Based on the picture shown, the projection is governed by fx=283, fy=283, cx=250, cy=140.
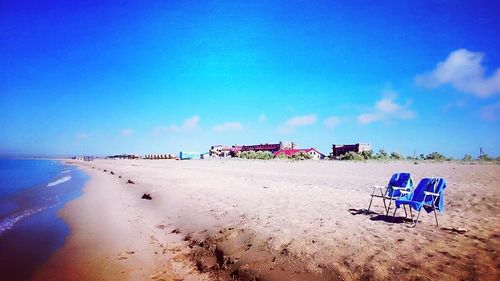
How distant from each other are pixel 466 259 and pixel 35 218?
35.0 feet

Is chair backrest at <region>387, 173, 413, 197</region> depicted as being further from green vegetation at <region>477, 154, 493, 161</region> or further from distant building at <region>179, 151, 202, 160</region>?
distant building at <region>179, 151, 202, 160</region>

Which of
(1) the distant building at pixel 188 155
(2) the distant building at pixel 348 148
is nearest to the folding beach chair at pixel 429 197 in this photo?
(2) the distant building at pixel 348 148

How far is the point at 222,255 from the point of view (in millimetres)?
4594

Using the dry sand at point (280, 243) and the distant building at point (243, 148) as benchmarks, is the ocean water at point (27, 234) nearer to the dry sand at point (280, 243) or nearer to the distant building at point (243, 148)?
the dry sand at point (280, 243)

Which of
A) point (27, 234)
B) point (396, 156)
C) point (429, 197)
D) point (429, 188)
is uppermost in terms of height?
point (396, 156)

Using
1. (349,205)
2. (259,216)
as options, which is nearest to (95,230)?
(259,216)

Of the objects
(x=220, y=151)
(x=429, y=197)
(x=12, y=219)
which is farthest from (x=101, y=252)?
(x=220, y=151)

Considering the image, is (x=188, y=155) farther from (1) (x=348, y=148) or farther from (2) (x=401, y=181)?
(2) (x=401, y=181)

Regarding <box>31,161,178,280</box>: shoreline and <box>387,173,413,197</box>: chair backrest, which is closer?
<box>31,161,178,280</box>: shoreline

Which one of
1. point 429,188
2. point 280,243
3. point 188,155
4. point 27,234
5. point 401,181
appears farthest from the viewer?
point 188,155

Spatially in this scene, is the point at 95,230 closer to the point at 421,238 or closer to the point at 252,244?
the point at 252,244

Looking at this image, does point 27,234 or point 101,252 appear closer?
point 101,252

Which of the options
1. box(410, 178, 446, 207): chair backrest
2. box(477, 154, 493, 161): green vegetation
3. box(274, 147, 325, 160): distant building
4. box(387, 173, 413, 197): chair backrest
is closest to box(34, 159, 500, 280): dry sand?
box(410, 178, 446, 207): chair backrest

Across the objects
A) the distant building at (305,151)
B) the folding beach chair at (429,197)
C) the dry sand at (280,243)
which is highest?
the distant building at (305,151)
